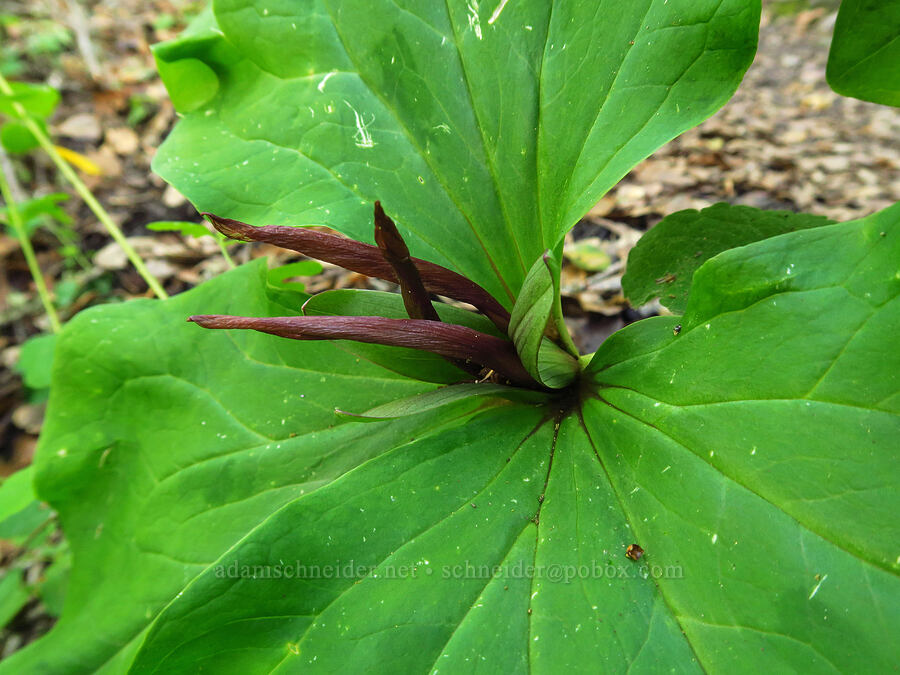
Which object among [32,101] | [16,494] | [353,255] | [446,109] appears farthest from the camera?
[32,101]

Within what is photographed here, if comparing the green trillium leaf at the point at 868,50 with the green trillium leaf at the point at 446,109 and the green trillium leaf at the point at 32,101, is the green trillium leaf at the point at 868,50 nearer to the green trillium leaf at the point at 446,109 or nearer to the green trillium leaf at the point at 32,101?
the green trillium leaf at the point at 446,109

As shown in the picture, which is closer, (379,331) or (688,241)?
(379,331)

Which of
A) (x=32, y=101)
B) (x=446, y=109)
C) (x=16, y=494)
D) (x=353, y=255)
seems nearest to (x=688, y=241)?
(x=446, y=109)

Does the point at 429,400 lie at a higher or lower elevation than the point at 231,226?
lower

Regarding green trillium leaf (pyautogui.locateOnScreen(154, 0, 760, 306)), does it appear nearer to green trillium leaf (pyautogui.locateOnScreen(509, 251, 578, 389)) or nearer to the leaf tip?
green trillium leaf (pyautogui.locateOnScreen(509, 251, 578, 389))

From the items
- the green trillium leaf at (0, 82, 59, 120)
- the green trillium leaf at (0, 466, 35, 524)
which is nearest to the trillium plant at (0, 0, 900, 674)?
the green trillium leaf at (0, 466, 35, 524)

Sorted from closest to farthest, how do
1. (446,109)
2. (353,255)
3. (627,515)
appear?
(627,515) → (353,255) → (446,109)

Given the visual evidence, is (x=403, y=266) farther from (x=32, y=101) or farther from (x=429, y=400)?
(x=32, y=101)

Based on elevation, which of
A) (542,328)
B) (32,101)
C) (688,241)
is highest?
(32,101)
